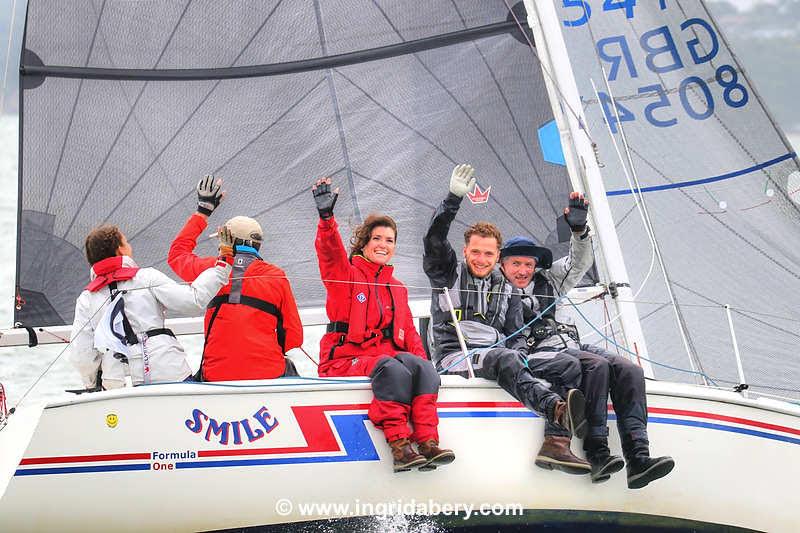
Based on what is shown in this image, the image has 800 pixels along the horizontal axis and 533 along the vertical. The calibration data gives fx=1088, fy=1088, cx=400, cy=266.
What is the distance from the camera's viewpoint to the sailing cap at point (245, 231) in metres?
3.52

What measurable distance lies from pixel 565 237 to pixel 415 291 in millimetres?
655

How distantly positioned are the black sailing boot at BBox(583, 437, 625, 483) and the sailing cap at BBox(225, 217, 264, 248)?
1.23 m

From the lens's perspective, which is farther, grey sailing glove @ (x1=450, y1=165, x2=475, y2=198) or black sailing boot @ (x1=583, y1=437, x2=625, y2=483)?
grey sailing glove @ (x1=450, y1=165, x2=475, y2=198)

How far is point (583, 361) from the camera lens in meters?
3.25

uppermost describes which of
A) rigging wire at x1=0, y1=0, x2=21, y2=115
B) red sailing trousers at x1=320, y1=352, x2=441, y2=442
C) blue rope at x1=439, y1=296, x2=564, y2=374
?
rigging wire at x1=0, y1=0, x2=21, y2=115

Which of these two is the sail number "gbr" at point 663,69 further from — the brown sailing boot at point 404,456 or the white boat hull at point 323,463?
the brown sailing boot at point 404,456

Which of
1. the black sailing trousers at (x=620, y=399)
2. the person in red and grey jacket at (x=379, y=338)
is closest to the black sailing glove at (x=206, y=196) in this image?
the person in red and grey jacket at (x=379, y=338)

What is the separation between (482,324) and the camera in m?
3.49

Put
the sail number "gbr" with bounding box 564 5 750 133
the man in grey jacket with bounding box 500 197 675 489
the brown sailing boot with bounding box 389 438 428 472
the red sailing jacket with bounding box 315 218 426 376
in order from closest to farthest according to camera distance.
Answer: the brown sailing boot with bounding box 389 438 428 472
the man in grey jacket with bounding box 500 197 675 489
the red sailing jacket with bounding box 315 218 426 376
the sail number "gbr" with bounding box 564 5 750 133

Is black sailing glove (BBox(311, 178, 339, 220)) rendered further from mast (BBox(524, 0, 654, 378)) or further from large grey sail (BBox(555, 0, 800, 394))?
large grey sail (BBox(555, 0, 800, 394))

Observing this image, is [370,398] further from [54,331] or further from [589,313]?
[589,313]

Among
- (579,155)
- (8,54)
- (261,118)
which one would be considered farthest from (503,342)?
(8,54)

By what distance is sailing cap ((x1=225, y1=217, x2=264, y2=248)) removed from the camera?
352cm

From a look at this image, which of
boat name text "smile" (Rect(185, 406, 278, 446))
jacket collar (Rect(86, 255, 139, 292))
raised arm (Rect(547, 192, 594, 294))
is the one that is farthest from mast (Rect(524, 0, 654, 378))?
jacket collar (Rect(86, 255, 139, 292))
